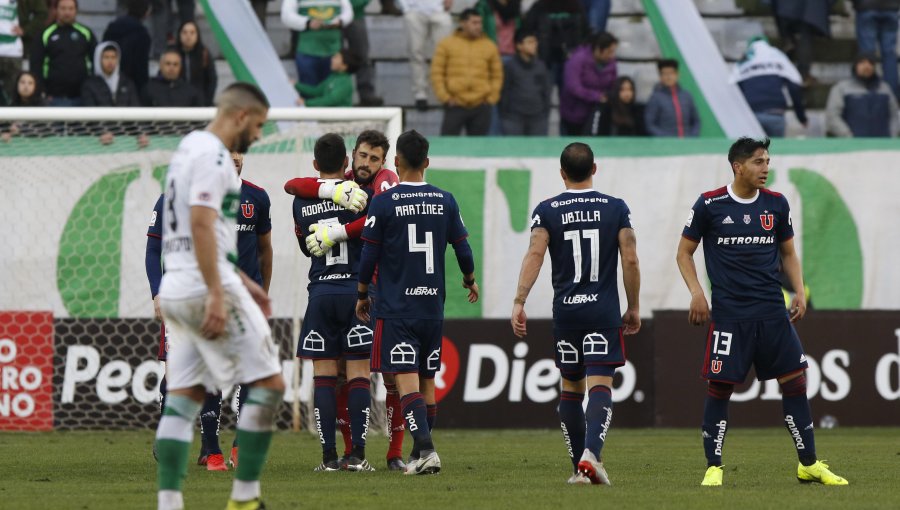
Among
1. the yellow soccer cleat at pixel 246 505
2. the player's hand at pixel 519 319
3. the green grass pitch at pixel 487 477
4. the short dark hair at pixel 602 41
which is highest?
the short dark hair at pixel 602 41

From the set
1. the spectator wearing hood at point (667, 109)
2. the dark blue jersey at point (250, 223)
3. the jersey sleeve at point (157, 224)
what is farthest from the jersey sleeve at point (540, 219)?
the spectator wearing hood at point (667, 109)

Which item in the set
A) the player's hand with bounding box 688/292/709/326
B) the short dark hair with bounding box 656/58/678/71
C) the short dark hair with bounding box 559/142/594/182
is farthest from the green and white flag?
the player's hand with bounding box 688/292/709/326

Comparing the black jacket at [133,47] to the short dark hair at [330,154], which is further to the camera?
the black jacket at [133,47]

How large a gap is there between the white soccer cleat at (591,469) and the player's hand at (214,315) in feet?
9.63

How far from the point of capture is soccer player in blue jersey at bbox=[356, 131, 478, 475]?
9492 mm

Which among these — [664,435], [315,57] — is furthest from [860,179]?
[315,57]

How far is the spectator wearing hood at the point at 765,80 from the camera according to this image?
706 inches

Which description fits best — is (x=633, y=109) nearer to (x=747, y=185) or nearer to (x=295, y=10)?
(x=295, y=10)

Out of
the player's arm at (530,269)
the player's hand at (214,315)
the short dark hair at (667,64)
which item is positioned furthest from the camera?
the short dark hair at (667,64)

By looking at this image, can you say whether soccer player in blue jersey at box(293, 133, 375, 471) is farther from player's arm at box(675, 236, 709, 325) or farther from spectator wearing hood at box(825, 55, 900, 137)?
spectator wearing hood at box(825, 55, 900, 137)

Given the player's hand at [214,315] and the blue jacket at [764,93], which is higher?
the blue jacket at [764,93]

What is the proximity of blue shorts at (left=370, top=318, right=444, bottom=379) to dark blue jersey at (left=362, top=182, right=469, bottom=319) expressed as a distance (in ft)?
0.17

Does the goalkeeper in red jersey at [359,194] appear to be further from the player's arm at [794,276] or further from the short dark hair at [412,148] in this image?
the player's arm at [794,276]

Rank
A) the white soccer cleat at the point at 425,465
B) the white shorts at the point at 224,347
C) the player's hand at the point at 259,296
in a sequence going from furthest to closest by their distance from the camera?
the white soccer cleat at the point at 425,465 → the player's hand at the point at 259,296 → the white shorts at the point at 224,347
